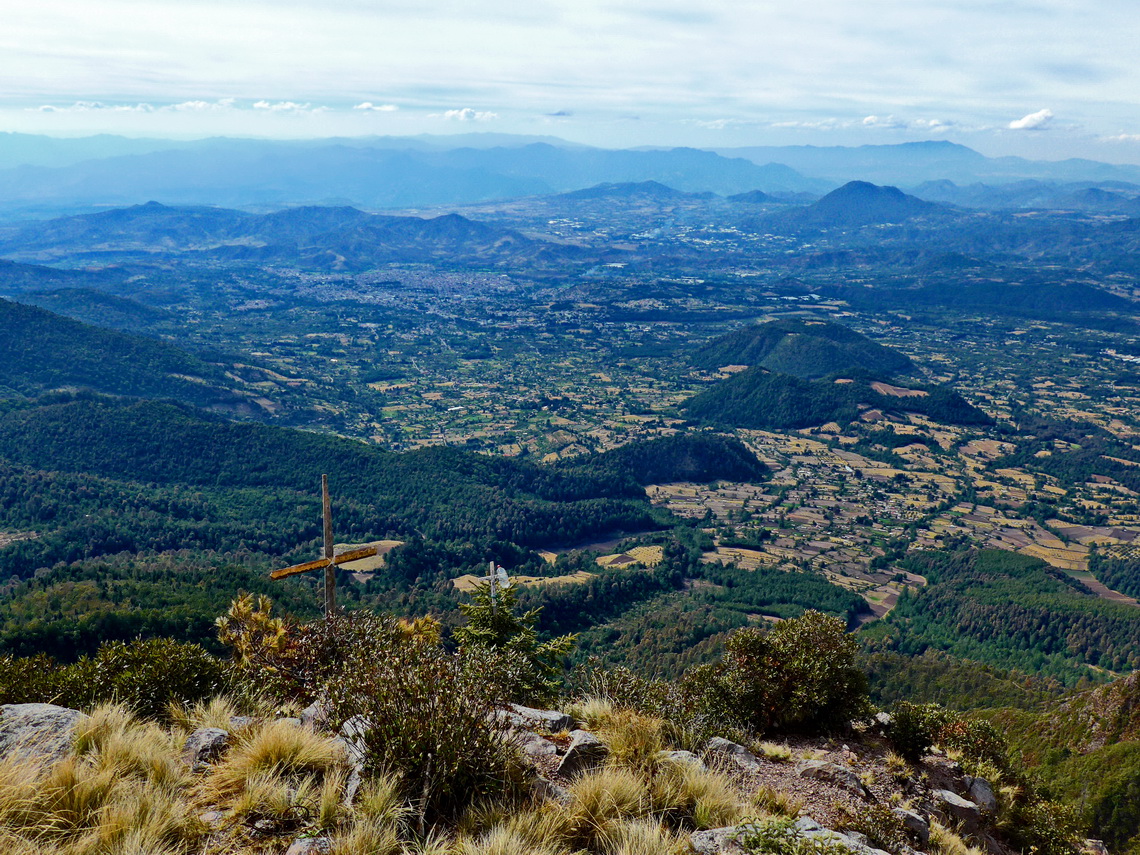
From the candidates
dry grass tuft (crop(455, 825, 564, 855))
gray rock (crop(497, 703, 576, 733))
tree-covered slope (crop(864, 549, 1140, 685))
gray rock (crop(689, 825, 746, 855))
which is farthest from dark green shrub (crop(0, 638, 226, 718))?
tree-covered slope (crop(864, 549, 1140, 685))

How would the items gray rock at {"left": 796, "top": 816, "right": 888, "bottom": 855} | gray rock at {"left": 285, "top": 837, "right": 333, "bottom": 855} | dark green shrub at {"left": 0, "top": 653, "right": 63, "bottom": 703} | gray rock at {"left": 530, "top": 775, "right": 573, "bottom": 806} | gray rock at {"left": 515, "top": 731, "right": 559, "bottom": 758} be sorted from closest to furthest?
gray rock at {"left": 285, "top": 837, "right": 333, "bottom": 855}
gray rock at {"left": 796, "top": 816, "right": 888, "bottom": 855}
gray rock at {"left": 530, "top": 775, "right": 573, "bottom": 806}
gray rock at {"left": 515, "top": 731, "right": 559, "bottom": 758}
dark green shrub at {"left": 0, "top": 653, "right": 63, "bottom": 703}

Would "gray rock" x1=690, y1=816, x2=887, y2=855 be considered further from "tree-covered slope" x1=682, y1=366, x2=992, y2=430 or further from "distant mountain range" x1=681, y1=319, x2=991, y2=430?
"distant mountain range" x1=681, y1=319, x2=991, y2=430

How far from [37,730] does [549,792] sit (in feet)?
21.5

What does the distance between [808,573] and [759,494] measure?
113 ft

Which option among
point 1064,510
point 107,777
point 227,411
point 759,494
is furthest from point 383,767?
point 227,411

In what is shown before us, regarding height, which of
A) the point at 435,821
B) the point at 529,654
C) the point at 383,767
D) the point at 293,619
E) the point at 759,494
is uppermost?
the point at 383,767

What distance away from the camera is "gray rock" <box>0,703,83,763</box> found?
9031 mm

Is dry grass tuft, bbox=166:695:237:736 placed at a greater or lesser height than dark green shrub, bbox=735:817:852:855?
lesser

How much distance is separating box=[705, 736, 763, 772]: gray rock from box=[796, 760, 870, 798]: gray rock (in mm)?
800

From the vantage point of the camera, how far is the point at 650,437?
145250 millimetres

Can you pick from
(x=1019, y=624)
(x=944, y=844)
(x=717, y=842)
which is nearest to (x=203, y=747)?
(x=717, y=842)

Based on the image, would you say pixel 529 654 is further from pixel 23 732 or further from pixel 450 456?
pixel 450 456

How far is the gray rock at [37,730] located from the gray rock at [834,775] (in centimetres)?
1100

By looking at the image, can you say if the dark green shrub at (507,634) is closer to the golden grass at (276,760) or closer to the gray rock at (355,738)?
the gray rock at (355,738)
